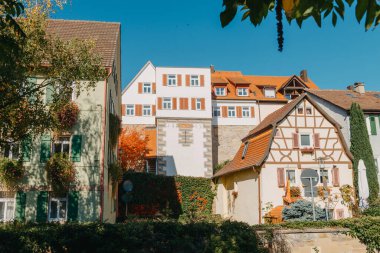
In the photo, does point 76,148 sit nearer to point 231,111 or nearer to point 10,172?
point 10,172

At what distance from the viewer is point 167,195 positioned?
105 feet

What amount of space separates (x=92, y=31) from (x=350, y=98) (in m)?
20.7

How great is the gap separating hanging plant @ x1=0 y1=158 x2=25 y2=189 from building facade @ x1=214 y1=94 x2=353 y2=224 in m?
13.4

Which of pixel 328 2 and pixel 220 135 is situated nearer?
pixel 328 2

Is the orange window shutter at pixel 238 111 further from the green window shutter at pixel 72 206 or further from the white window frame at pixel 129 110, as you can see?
the green window shutter at pixel 72 206

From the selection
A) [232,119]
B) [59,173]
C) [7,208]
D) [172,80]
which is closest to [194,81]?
[172,80]

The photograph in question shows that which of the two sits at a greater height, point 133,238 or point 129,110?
point 129,110

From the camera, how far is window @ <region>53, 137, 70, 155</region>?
1817cm

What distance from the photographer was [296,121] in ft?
84.9

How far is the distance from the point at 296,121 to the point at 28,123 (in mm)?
18319

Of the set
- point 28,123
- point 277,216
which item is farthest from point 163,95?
point 28,123

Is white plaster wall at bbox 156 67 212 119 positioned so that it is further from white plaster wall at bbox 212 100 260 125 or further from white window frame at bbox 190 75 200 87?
white plaster wall at bbox 212 100 260 125

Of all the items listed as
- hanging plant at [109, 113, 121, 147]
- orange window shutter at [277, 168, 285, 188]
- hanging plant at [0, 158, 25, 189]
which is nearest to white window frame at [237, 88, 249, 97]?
orange window shutter at [277, 168, 285, 188]

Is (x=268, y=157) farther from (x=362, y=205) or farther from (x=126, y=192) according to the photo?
(x=126, y=192)
